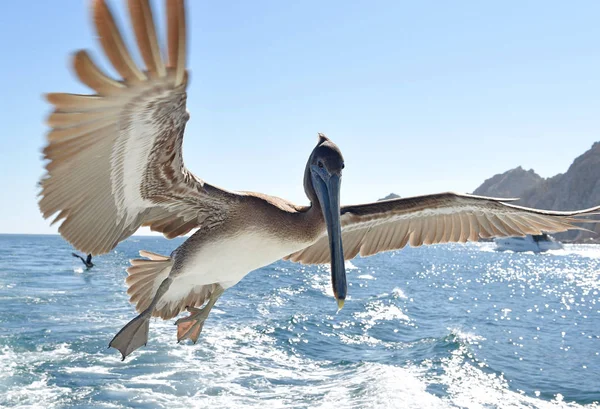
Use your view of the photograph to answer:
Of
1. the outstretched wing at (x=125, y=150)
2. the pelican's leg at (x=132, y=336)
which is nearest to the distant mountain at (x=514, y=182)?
the outstretched wing at (x=125, y=150)

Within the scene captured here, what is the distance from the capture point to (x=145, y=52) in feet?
8.64

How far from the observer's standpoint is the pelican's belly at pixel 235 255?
4285mm

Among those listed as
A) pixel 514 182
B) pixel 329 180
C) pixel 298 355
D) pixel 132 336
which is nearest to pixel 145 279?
pixel 132 336

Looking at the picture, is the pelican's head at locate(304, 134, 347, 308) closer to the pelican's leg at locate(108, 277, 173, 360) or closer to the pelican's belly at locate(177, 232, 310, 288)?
the pelican's belly at locate(177, 232, 310, 288)

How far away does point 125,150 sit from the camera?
357 centimetres

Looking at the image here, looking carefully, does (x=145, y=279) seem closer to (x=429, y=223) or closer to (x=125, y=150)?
(x=125, y=150)

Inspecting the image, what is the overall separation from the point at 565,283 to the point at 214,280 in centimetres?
4897

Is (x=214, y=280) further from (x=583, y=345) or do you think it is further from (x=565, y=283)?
(x=565, y=283)

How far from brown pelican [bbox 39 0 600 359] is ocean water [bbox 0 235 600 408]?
25.4 ft

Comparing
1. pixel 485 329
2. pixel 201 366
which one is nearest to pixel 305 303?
pixel 485 329

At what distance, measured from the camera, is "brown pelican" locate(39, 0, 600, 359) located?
9.27ft

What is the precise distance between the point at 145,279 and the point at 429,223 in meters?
3.19

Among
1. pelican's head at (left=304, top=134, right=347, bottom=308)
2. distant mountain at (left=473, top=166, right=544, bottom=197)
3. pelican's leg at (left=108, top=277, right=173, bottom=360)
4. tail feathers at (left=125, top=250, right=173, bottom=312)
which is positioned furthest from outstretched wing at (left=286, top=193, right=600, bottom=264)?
distant mountain at (left=473, top=166, right=544, bottom=197)

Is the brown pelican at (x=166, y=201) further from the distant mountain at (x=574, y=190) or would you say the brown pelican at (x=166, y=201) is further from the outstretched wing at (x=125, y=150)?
the distant mountain at (x=574, y=190)
